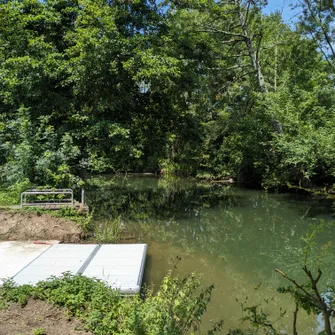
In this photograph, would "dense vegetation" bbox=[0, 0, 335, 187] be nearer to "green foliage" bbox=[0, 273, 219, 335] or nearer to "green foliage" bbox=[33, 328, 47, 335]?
"green foliage" bbox=[0, 273, 219, 335]

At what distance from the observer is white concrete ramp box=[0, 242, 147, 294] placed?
5.46 meters

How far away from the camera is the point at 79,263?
246 inches

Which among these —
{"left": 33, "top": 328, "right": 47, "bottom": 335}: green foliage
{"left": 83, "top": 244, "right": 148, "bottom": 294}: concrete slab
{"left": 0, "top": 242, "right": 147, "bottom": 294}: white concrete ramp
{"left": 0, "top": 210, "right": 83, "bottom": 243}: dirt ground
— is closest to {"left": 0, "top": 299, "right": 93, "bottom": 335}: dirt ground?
{"left": 33, "top": 328, "right": 47, "bottom": 335}: green foliage

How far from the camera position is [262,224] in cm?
1212

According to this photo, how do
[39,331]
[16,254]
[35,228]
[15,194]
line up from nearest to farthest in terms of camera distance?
[39,331] → [16,254] → [35,228] → [15,194]

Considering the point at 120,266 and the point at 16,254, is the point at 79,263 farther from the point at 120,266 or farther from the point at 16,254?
the point at 16,254

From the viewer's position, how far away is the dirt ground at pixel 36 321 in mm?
3639

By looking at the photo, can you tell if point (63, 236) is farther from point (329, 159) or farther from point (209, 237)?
point (329, 159)

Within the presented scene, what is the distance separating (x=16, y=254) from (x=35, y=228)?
5.24 feet

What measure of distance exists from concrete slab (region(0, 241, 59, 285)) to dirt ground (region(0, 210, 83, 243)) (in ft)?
1.38

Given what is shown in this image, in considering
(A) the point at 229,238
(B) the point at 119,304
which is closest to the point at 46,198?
(A) the point at 229,238

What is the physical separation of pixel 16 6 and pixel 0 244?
8.14 m

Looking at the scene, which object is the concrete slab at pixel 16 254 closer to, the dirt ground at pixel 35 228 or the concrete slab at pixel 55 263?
the concrete slab at pixel 55 263

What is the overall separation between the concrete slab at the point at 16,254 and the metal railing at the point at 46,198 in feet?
5.30
